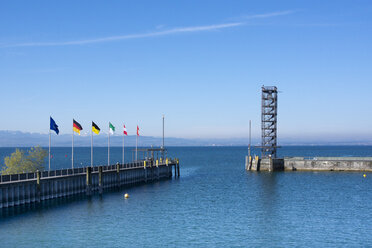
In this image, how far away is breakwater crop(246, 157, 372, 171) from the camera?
117 meters

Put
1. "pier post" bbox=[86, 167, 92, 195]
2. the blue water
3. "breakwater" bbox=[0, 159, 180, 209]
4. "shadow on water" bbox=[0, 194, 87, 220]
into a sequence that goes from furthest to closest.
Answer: "pier post" bbox=[86, 167, 92, 195] → "breakwater" bbox=[0, 159, 180, 209] → "shadow on water" bbox=[0, 194, 87, 220] → the blue water

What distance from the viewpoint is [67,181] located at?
233 ft

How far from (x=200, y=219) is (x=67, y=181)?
23675 millimetres

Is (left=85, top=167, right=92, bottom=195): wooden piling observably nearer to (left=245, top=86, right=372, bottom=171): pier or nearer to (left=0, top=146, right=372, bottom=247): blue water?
(left=0, top=146, right=372, bottom=247): blue water

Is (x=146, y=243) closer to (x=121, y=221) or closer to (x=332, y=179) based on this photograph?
(x=121, y=221)

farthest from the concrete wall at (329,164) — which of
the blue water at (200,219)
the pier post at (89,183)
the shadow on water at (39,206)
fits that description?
the shadow on water at (39,206)

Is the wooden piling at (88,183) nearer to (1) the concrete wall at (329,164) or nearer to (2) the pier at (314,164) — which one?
(2) the pier at (314,164)

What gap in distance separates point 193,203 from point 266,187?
26646 mm

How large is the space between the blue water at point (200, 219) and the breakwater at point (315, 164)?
3188 centimetres

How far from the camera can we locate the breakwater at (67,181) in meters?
59.5

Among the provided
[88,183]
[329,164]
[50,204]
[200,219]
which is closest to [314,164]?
[329,164]

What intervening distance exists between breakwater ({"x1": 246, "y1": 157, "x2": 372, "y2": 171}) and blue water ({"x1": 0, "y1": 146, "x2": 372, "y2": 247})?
31.9 m

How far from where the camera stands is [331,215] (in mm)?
59344

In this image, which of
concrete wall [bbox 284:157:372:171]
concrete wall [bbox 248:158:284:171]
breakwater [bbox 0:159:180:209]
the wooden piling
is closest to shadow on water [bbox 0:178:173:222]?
breakwater [bbox 0:159:180:209]
